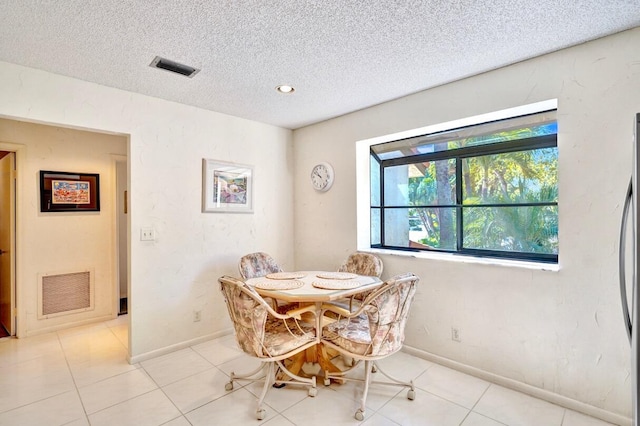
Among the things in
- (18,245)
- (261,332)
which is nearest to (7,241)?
(18,245)

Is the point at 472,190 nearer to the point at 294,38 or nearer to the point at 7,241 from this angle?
the point at 294,38

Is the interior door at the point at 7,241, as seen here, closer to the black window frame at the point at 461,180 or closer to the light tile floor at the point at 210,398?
the light tile floor at the point at 210,398

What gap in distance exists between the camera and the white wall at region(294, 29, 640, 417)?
1893 mm

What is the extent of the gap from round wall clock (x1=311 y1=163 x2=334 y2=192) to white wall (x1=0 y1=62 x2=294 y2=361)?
0.59m

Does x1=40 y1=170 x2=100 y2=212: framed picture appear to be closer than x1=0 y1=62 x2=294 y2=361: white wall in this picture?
No

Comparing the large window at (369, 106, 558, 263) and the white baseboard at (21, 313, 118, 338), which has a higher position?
the large window at (369, 106, 558, 263)

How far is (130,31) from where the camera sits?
184 cm

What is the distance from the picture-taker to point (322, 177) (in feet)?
12.0

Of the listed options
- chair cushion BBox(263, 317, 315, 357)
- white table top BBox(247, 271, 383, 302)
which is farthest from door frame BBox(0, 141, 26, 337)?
chair cushion BBox(263, 317, 315, 357)

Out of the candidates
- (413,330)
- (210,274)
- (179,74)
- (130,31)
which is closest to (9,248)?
(210,274)

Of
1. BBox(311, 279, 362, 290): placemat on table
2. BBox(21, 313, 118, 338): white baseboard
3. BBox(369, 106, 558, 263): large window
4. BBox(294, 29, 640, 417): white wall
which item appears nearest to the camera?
BBox(294, 29, 640, 417): white wall

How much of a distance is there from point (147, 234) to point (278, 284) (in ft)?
4.41

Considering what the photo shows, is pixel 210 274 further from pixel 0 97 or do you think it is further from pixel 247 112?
pixel 0 97

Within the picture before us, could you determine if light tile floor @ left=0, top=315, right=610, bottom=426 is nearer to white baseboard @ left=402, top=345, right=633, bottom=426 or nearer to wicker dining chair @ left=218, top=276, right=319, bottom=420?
white baseboard @ left=402, top=345, right=633, bottom=426
